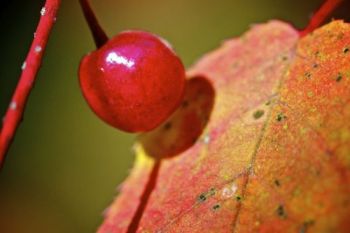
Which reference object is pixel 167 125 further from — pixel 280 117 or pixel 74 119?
pixel 74 119

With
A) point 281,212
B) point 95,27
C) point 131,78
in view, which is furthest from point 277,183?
point 95,27

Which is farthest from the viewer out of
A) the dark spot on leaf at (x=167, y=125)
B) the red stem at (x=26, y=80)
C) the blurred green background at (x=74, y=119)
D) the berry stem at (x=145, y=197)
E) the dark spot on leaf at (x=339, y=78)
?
the blurred green background at (x=74, y=119)

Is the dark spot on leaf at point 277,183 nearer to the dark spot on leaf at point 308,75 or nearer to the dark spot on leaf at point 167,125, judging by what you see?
the dark spot on leaf at point 308,75

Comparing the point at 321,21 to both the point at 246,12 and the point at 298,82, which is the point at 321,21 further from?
the point at 246,12

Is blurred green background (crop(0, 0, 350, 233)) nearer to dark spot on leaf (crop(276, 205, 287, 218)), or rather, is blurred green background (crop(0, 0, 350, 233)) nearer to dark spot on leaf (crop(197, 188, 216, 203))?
dark spot on leaf (crop(197, 188, 216, 203))

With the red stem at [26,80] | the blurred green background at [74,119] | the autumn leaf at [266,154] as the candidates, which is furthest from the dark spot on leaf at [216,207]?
the blurred green background at [74,119]

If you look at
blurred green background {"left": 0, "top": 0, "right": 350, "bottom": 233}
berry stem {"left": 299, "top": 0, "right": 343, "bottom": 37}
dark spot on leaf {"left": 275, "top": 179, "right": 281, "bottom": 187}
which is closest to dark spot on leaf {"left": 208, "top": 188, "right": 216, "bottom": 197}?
dark spot on leaf {"left": 275, "top": 179, "right": 281, "bottom": 187}
